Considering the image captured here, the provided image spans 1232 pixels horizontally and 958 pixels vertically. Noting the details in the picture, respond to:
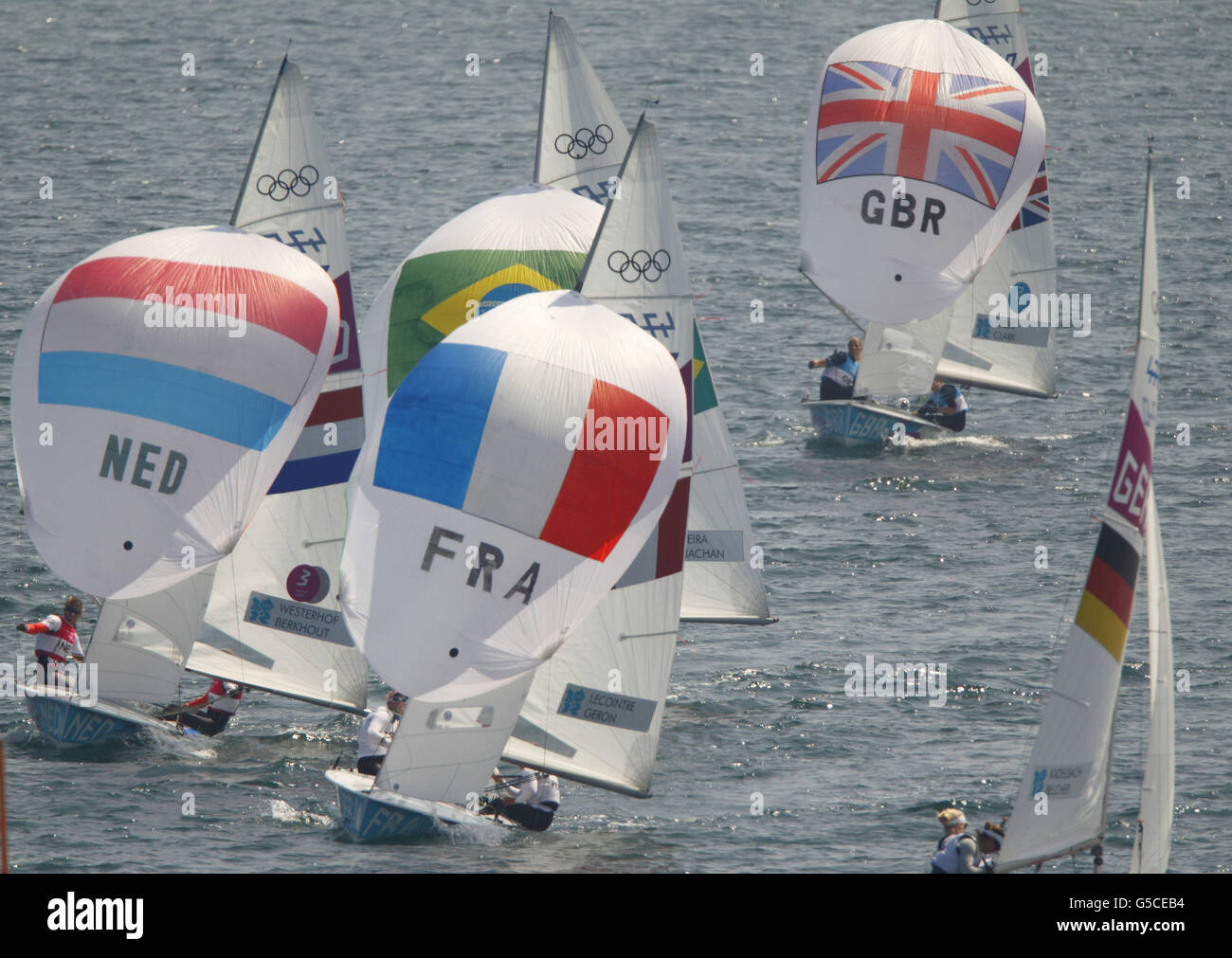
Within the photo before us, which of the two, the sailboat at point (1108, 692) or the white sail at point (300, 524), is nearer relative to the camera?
the sailboat at point (1108, 692)

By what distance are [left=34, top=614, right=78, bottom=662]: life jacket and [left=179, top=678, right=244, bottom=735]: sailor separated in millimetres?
2147

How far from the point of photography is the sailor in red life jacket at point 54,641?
33.1m

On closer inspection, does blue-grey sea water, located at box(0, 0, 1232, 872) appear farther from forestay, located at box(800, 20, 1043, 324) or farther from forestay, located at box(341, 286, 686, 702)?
forestay, located at box(800, 20, 1043, 324)

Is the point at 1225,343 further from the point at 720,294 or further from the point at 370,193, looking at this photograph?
the point at 370,193

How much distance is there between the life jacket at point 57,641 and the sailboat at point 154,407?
2.79ft

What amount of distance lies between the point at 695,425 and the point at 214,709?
940 centimetres

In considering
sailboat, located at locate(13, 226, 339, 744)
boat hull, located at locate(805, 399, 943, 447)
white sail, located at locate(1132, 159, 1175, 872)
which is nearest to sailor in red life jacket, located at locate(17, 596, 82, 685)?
sailboat, located at locate(13, 226, 339, 744)

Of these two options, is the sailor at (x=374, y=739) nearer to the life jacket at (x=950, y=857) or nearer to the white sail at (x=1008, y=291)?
the life jacket at (x=950, y=857)

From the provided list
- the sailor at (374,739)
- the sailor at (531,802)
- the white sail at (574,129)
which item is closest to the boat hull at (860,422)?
the white sail at (574,129)

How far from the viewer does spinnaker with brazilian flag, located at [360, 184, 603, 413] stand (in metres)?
33.2

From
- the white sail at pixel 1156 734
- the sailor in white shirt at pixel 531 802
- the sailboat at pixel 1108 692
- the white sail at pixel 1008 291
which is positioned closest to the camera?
the white sail at pixel 1156 734

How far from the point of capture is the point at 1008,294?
50.9m

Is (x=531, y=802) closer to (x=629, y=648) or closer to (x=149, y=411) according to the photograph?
(x=629, y=648)

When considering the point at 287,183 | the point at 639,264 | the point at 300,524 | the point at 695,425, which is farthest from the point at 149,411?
the point at 695,425
